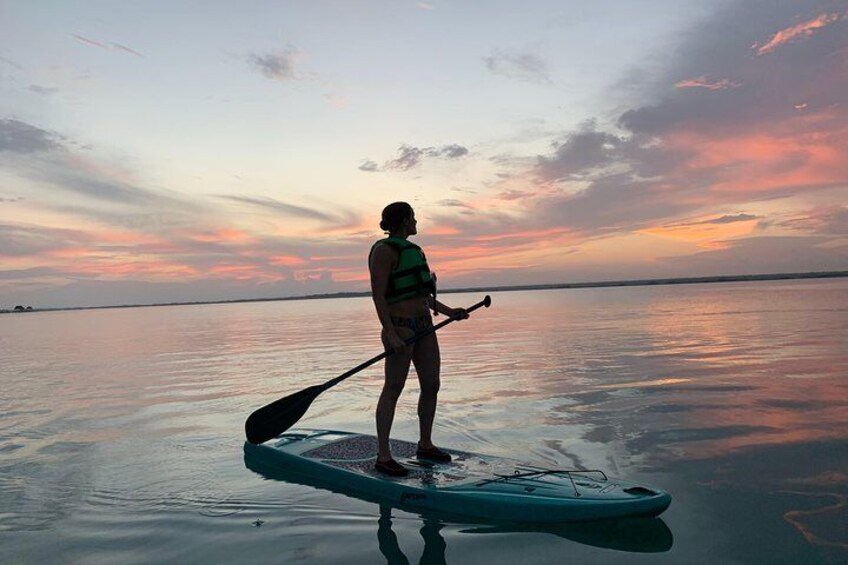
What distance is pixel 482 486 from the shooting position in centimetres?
507

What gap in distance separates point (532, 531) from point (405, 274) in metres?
2.36

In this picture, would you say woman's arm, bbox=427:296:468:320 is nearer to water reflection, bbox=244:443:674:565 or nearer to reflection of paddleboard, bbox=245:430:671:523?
reflection of paddleboard, bbox=245:430:671:523

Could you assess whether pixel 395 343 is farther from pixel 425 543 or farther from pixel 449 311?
pixel 425 543

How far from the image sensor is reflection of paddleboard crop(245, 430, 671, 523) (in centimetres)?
462

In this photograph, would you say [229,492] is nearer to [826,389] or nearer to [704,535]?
[704,535]

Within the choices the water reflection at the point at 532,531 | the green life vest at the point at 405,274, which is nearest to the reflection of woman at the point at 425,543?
the water reflection at the point at 532,531

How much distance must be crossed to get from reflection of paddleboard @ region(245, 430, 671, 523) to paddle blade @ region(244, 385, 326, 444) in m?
0.25

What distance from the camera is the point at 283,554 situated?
430 centimetres

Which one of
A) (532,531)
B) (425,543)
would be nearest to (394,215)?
(425,543)

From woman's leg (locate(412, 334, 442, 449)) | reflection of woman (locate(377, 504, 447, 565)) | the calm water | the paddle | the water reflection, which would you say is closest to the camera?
reflection of woman (locate(377, 504, 447, 565))

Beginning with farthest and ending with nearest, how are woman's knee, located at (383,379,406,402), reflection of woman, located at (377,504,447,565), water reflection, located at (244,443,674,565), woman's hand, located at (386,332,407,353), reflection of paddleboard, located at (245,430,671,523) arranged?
1. woman's knee, located at (383,379,406,402)
2. woman's hand, located at (386,332,407,353)
3. reflection of paddleboard, located at (245,430,671,523)
4. water reflection, located at (244,443,674,565)
5. reflection of woman, located at (377,504,447,565)

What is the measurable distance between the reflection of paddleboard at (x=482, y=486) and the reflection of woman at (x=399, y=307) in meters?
0.26

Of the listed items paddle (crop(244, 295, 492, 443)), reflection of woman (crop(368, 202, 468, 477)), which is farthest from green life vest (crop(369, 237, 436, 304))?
paddle (crop(244, 295, 492, 443))

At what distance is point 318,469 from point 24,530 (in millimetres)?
2468
